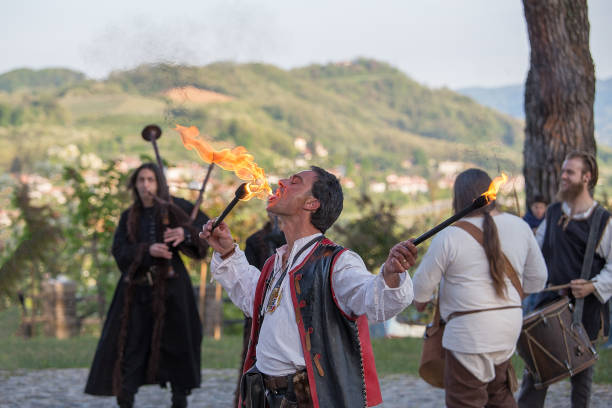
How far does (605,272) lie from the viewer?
511 cm

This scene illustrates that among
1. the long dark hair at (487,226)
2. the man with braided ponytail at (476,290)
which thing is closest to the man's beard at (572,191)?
the man with braided ponytail at (476,290)

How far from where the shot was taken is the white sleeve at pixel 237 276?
11.1 feet

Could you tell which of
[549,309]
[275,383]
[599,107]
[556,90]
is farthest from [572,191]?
[599,107]

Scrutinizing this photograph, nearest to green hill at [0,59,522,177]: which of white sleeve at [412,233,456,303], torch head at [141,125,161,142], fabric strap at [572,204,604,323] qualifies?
torch head at [141,125,161,142]

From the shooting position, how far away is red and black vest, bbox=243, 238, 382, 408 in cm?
287

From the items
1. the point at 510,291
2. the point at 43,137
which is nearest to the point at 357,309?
the point at 510,291

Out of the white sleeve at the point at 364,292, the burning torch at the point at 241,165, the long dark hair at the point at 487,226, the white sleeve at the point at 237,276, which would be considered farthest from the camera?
the long dark hair at the point at 487,226

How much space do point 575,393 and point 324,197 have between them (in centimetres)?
312

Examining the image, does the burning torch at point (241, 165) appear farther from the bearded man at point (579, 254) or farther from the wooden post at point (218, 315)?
the wooden post at point (218, 315)

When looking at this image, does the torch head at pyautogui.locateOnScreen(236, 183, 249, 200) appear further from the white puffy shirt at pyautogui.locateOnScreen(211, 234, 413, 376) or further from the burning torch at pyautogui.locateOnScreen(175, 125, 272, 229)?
the white puffy shirt at pyautogui.locateOnScreen(211, 234, 413, 376)

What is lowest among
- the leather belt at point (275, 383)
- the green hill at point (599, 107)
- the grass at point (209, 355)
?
the grass at point (209, 355)

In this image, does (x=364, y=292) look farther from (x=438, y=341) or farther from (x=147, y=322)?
(x=147, y=322)

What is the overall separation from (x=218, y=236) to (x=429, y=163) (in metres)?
35.1

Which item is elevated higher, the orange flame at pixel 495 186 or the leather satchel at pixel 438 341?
the orange flame at pixel 495 186
